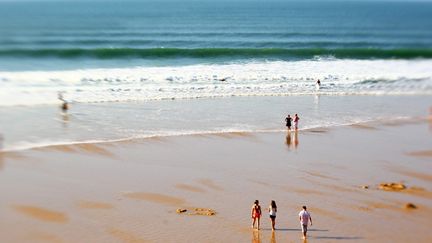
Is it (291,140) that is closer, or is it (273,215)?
(273,215)

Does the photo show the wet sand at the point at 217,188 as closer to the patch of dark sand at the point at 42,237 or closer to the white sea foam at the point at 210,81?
the patch of dark sand at the point at 42,237

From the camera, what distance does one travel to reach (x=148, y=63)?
1879 inches

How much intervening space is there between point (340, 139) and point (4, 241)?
14.1m

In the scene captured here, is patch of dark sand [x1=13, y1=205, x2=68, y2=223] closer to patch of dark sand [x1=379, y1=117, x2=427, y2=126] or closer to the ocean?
the ocean

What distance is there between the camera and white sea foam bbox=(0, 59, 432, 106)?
33.0m

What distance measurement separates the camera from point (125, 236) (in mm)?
14023

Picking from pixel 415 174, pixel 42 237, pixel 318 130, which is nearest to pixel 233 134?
pixel 318 130

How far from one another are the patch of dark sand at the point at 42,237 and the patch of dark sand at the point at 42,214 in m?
0.84

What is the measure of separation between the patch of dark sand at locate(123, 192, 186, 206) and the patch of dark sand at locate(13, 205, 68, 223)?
2.14 meters

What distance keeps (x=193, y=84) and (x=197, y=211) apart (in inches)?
870

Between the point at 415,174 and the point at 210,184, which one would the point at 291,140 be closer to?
the point at 415,174

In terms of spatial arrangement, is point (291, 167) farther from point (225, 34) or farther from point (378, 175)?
point (225, 34)

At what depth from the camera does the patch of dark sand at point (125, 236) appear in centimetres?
1380

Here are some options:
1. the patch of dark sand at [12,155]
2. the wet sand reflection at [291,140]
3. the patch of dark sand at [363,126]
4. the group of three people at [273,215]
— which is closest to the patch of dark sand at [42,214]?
the patch of dark sand at [12,155]
